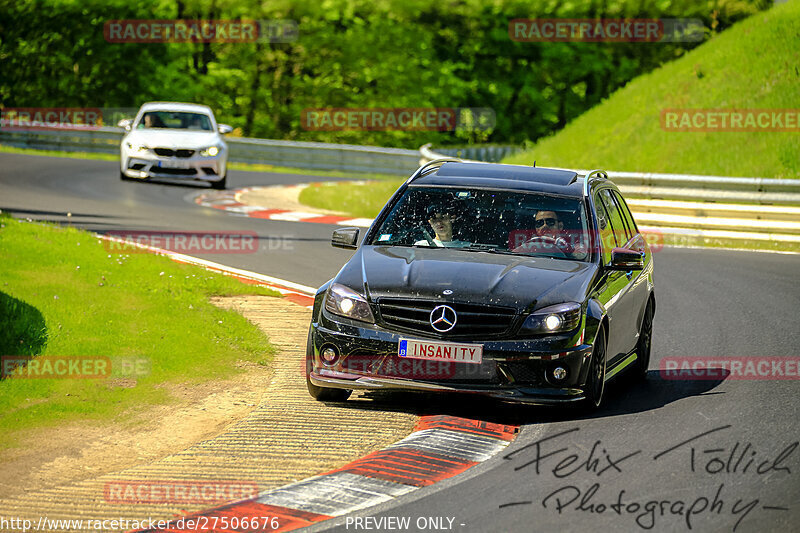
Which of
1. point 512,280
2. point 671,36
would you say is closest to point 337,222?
point 512,280

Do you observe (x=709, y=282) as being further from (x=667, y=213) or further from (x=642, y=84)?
(x=642, y=84)

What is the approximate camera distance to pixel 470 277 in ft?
27.6

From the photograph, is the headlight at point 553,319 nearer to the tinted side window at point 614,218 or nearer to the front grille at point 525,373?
the front grille at point 525,373

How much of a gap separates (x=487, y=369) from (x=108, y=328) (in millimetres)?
4117

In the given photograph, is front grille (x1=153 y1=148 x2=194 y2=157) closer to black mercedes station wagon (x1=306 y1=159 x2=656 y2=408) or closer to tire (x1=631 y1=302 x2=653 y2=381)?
black mercedes station wagon (x1=306 y1=159 x2=656 y2=408)

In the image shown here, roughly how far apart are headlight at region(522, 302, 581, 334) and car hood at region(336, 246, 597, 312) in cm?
6

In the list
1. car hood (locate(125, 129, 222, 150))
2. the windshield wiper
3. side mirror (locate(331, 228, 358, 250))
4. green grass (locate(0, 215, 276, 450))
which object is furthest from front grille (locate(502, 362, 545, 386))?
car hood (locate(125, 129, 222, 150))

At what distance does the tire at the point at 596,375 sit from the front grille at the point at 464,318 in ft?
2.31

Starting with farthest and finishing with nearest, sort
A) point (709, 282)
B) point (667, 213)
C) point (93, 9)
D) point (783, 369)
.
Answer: point (93, 9), point (667, 213), point (709, 282), point (783, 369)

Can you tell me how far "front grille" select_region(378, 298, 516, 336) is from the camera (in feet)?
26.5

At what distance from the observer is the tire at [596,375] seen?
27.2ft

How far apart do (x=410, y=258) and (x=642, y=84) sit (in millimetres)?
23195

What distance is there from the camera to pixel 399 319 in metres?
8.19

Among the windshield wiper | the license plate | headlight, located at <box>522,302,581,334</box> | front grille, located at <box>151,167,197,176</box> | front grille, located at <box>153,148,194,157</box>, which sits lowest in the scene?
the license plate
